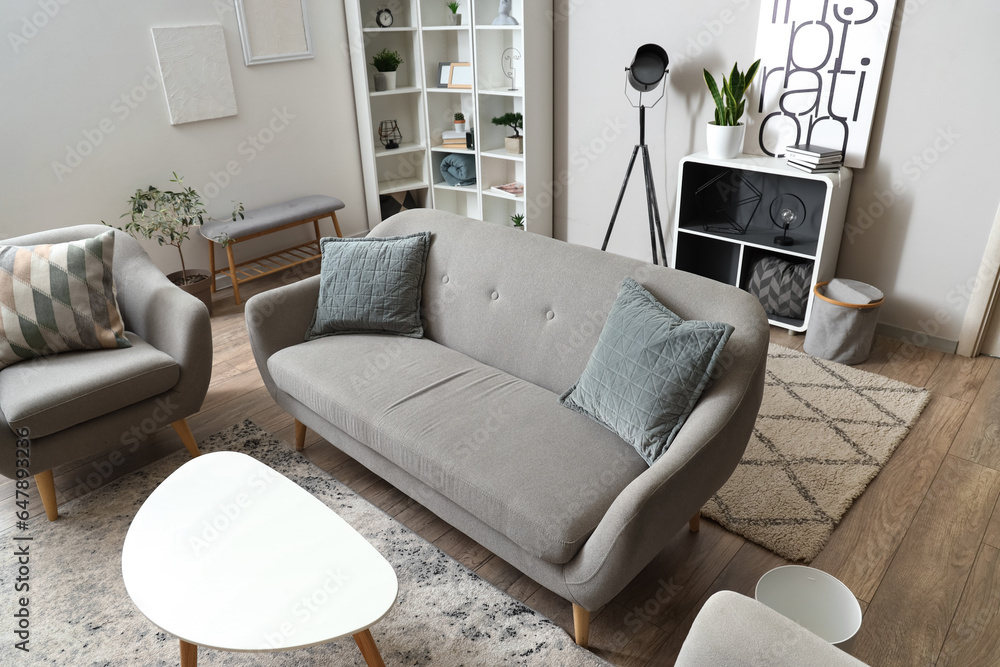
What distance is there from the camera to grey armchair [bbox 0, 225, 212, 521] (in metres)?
2.19

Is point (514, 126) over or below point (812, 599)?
over

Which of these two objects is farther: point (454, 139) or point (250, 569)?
point (454, 139)

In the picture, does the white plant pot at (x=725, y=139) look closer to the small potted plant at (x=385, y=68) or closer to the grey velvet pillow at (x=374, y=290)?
the grey velvet pillow at (x=374, y=290)

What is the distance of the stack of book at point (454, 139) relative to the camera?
457 centimetres

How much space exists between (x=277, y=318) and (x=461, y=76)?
246cm

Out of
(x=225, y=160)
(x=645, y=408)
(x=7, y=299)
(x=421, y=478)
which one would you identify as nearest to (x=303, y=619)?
(x=421, y=478)

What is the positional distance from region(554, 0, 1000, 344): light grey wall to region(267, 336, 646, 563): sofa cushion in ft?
6.75

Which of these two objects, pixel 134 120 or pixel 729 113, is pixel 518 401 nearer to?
pixel 729 113

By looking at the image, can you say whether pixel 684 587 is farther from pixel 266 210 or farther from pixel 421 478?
pixel 266 210

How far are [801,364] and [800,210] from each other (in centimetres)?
83

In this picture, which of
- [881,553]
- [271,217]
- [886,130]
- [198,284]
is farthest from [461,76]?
[881,553]

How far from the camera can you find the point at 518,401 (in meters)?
2.13

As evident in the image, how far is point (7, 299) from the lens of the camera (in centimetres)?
236

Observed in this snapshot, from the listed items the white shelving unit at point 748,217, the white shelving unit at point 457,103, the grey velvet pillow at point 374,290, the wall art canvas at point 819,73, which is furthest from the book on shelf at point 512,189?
the grey velvet pillow at point 374,290
